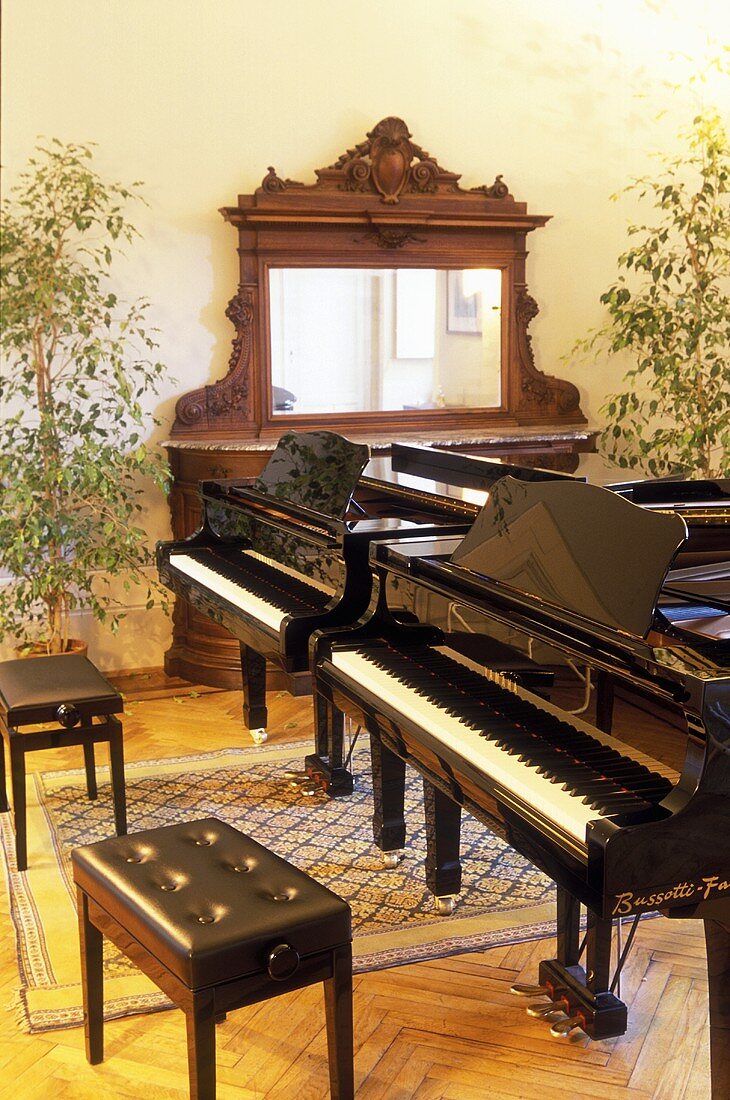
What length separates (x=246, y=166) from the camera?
18.3ft

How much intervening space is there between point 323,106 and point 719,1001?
182 inches

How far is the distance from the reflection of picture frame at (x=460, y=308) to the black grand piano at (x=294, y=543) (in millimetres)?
2048

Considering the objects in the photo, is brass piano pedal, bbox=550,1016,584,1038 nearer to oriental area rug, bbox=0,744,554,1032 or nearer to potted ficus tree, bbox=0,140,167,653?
oriental area rug, bbox=0,744,554,1032

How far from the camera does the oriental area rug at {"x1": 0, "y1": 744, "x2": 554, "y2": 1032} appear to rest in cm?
304

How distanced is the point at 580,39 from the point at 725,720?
→ 5050mm

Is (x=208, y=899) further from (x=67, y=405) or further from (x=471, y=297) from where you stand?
(x=471, y=297)

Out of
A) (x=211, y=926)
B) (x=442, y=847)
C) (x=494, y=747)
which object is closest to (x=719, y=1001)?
(x=494, y=747)

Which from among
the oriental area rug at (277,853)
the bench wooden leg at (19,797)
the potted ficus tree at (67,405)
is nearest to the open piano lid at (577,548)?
the oriental area rug at (277,853)

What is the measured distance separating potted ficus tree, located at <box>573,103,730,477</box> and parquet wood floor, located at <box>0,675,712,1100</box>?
125 inches

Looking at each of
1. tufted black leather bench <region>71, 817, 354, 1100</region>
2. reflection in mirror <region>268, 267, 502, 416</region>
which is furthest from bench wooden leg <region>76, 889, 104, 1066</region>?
reflection in mirror <region>268, 267, 502, 416</region>

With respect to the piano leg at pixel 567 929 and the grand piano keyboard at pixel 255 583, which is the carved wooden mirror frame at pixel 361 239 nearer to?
the grand piano keyboard at pixel 255 583

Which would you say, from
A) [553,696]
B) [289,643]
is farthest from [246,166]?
[553,696]

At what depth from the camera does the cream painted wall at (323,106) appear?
209 inches

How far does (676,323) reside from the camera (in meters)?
5.76
